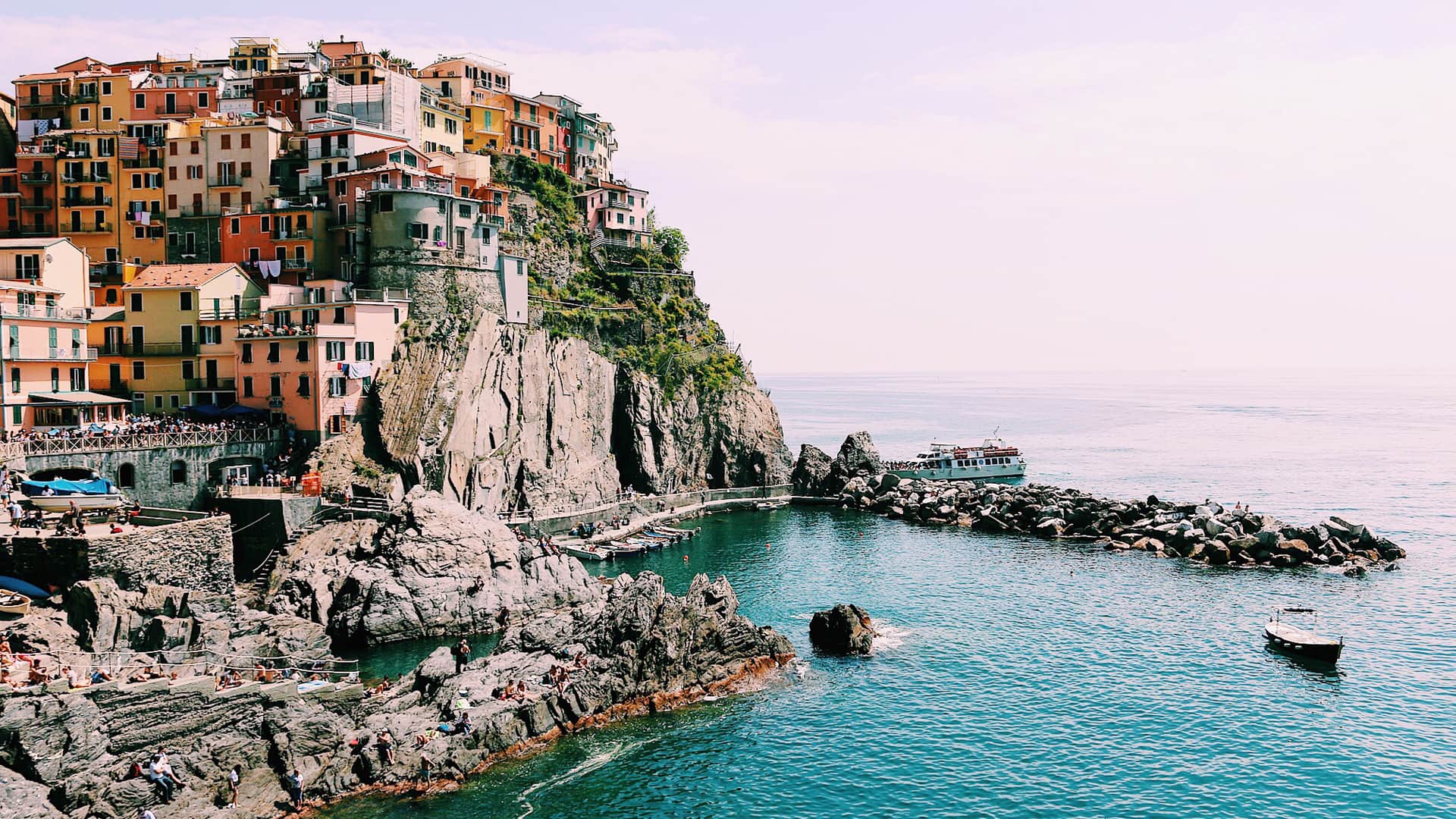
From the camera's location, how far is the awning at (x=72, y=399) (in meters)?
64.3

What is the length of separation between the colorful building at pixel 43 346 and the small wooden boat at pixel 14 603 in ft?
60.7

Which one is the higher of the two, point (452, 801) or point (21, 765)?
point (21, 765)

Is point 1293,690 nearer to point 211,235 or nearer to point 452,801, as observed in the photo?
point 452,801

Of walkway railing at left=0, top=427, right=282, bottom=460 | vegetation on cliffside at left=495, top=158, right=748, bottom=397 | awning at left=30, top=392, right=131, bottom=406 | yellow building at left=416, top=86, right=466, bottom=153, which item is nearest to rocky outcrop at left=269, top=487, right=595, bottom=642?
walkway railing at left=0, top=427, right=282, bottom=460

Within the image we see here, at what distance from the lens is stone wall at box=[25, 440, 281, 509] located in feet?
200

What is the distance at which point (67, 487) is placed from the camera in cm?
5594

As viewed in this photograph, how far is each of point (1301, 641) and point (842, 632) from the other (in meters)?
26.6

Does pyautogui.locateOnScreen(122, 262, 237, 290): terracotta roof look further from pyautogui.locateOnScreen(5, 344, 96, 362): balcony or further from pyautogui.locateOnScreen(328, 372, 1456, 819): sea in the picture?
pyautogui.locateOnScreen(328, 372, 1456, 819): sea

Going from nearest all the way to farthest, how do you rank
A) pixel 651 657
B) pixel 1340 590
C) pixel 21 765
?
pixel 21 765 < pixel 651 657 < pixel 1340 590

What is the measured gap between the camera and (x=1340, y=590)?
241 feet

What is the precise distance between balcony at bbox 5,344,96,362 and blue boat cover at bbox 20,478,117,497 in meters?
11.4

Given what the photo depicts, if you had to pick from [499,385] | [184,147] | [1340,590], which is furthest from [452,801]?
[184,147]

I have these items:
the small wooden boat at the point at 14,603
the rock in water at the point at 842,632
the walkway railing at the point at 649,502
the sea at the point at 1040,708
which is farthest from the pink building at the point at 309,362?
the rock in water at the point at 842,632

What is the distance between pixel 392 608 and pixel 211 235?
4757cm
